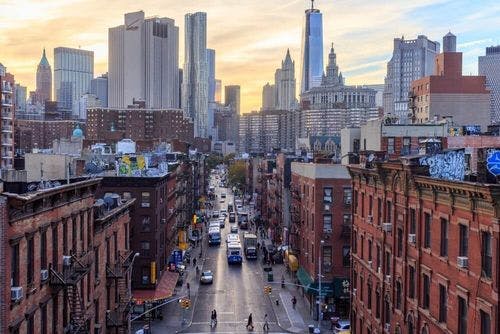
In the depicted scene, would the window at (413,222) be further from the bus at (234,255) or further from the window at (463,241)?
the bus at (234,255)

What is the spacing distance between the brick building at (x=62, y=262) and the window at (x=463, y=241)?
1844cm

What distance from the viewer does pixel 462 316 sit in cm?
2944

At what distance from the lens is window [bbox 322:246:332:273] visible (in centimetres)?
6925

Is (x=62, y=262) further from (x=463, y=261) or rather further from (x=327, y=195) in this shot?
(x=327, y=195)

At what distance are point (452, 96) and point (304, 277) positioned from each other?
51.7 m

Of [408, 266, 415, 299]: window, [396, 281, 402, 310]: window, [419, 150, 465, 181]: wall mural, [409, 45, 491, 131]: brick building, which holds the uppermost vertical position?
[409, 45, 491, 131]: brick building

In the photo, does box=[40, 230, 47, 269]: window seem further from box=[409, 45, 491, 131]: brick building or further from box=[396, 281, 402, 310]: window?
box=[409, 45, 491, 131]: brick building

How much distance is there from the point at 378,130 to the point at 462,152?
30.0 meters

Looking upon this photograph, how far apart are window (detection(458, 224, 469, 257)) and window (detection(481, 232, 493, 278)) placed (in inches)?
71.0

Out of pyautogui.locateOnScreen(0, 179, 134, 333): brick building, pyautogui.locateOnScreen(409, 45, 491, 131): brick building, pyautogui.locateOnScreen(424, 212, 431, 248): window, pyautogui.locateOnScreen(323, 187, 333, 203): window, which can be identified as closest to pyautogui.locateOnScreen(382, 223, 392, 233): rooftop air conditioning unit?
pyautogui.locateOnScreen(424, 212, 431, 248): window

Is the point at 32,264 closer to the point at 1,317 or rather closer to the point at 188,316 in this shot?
the point at 1,317

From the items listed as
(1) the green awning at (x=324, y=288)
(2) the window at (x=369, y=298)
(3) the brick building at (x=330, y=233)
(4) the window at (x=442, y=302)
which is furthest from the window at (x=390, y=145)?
(4) the window at (x=442, y=302)

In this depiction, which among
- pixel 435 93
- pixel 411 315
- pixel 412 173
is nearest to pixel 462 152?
pixel 412 173

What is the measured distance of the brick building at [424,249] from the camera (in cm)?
2706
